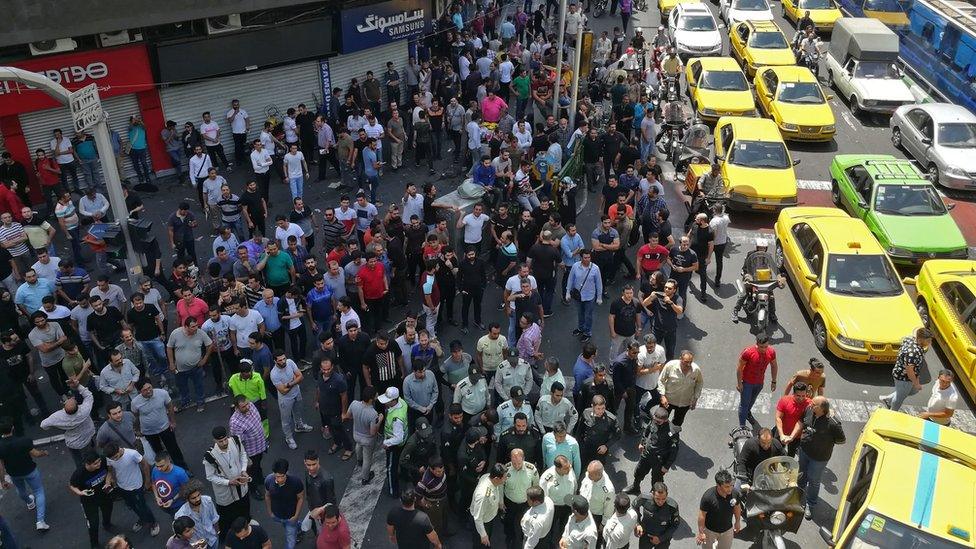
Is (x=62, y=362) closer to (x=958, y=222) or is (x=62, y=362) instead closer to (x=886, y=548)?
(x=886, y=548)

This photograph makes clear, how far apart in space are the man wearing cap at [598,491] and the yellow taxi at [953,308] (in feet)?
22.7

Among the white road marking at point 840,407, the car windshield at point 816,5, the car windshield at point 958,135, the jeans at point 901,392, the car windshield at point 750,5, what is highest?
the car windshield at point 750,5

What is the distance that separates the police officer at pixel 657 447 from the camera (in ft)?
31.1

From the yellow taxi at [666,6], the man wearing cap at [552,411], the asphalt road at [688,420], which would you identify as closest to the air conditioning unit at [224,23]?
the asphalt road at [688,420]

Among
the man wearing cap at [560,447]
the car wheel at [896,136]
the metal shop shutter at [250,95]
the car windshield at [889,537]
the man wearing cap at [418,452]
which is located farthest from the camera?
the car wheel at [896,136]

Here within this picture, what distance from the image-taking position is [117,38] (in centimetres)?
1700

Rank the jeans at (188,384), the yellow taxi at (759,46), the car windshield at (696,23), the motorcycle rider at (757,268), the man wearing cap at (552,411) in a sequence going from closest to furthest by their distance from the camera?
1. the man wearing cap at (552,411)
2. the jeans at (188,384)
3. the motorcycle rider at (757,268)
4. the yellow taxi at (759,46)
5. the car windshield at (696,23)

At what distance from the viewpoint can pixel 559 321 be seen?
46.6 feet

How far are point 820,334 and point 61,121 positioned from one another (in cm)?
1500

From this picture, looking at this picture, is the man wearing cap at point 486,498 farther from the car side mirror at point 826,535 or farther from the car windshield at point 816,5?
the car windshield at point 816,5

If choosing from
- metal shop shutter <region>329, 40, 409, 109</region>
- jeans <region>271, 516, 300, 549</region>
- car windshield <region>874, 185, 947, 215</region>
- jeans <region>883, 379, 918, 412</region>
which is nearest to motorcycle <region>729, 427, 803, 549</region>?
jeans <region>883, 379, 918, 412</region>

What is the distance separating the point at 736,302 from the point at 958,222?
7005 mm

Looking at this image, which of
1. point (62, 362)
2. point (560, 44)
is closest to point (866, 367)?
point (560, 44)

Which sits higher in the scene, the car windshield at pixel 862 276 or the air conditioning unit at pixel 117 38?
the air conditioning unit at pixel 117 38
